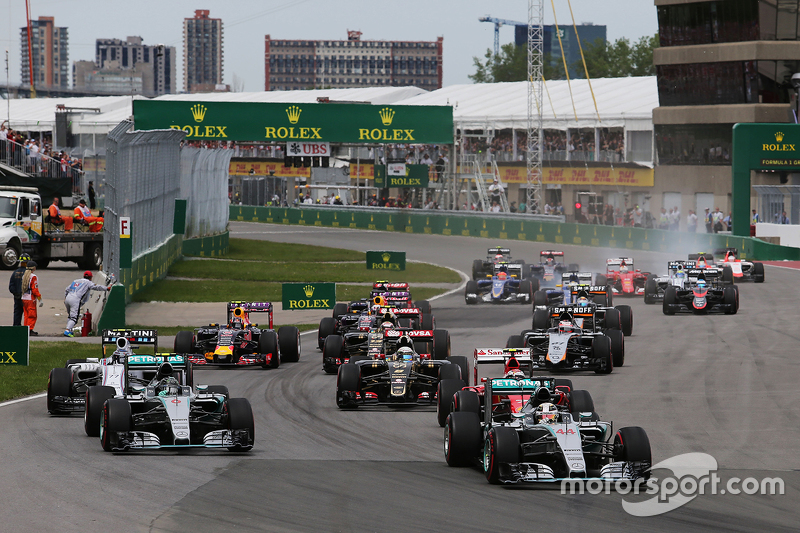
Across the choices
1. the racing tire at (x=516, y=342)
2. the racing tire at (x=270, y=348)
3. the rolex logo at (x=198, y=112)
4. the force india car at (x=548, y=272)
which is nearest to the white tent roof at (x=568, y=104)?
the rolex logo at (x=198, y=112)

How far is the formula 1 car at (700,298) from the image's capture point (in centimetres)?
2977

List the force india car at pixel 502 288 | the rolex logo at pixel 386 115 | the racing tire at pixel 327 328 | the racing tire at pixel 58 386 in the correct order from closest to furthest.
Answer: the racing tire at pixel 58 386
the racing tire at pixel 327 328
the force india car at pixel 502 288
the rolex logo at pixel 386 115

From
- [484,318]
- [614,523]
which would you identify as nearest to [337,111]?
[484,318]

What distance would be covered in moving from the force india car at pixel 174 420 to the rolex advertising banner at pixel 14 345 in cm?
682

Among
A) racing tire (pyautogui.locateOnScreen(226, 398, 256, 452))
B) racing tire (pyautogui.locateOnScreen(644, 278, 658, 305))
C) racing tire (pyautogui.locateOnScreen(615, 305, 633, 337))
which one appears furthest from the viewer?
racing tire (pyautogui.locateOnScreen(644, 278, 658, 305))

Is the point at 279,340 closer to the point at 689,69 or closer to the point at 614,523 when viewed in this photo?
the point at 614,523

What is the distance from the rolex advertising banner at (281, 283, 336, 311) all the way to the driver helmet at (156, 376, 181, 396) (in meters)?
14.0

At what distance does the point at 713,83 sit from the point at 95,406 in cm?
5549

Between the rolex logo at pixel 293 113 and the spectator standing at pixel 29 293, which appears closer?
the spectator standing at pixel 29 293

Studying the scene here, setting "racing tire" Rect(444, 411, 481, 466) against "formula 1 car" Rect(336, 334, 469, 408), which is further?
"formula 1 car" Rect(336, 334, 469, 408)

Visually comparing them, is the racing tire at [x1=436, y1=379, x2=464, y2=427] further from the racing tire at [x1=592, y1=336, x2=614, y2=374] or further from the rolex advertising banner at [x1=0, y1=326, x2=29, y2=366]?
the rolex advertising banner at [x1=0, y1=326, x2=29, y2=366]

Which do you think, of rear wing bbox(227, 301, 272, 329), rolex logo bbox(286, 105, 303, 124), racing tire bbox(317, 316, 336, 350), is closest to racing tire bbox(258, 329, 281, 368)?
rear wing bbox(227, 301, 272, 329)

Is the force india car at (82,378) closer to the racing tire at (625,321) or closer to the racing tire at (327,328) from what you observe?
the racing tire at (327,328)

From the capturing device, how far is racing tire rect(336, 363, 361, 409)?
1655 cm
